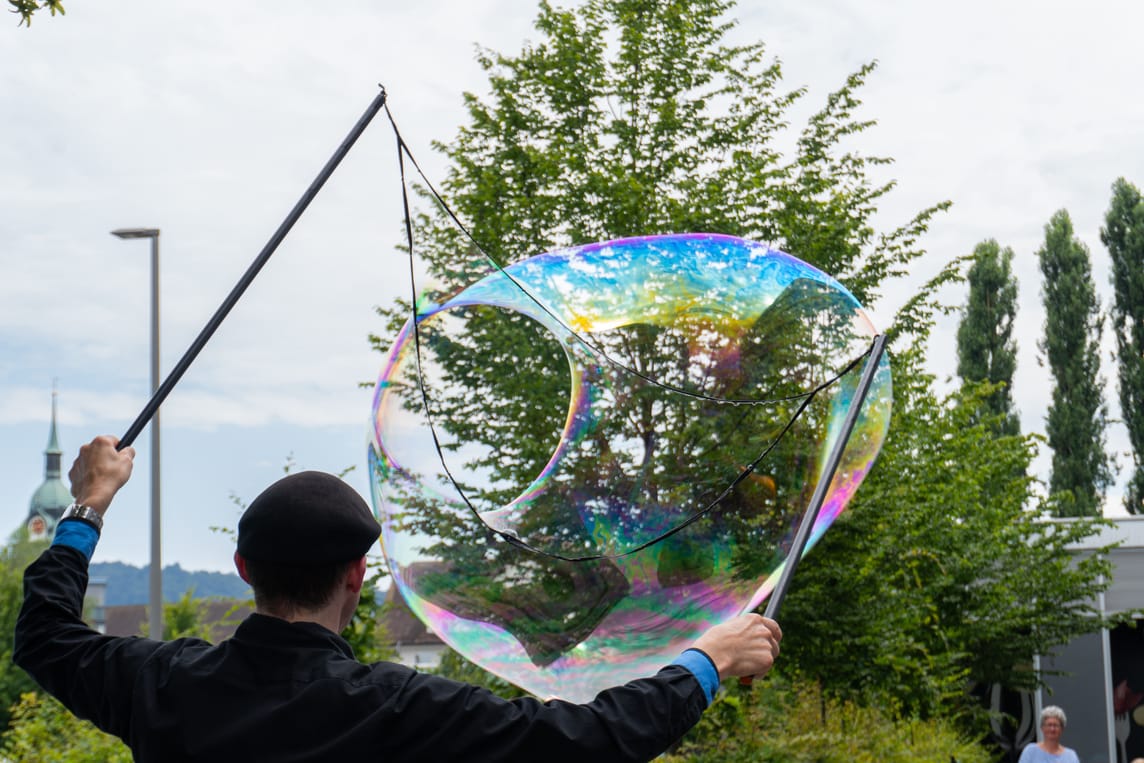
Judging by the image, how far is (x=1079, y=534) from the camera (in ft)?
70.8

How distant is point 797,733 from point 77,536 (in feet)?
33.9

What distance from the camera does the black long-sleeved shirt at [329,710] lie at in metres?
1.78

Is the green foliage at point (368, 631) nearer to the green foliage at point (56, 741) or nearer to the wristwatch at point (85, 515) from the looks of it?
the green foliage at point (56, 741)

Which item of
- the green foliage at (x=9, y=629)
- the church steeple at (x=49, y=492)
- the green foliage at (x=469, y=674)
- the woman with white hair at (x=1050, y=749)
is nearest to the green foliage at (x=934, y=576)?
the green foliage at (x=469, y=674)

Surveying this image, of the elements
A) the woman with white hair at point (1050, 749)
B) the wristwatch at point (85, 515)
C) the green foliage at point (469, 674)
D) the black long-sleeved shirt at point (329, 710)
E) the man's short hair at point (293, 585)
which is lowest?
the woman with white hair at point (1050, 749)

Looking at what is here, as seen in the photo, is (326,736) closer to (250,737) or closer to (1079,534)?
(250,737)

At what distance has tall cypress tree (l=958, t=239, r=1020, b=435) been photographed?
113ft

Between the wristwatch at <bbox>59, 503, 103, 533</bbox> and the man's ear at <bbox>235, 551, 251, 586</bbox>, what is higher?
the wristwatch at <bbox>59, 503, 103, 533</bbox>

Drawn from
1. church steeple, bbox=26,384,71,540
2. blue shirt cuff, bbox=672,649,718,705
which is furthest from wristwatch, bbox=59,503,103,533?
church steeple, bbox=26,384,71,540

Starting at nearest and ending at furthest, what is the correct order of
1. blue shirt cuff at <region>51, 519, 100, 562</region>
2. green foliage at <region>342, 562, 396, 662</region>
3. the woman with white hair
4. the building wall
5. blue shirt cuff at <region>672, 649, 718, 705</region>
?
blue shirt cuff at <region>672, 649, 718, 705</region>
blue shirt cuff at <region>51, 519, 100, 562</region>
the woman with white hair
green foliage at <region>342, 562, 396, 662</region>
the building wall

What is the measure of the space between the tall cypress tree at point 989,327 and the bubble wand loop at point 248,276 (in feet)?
107

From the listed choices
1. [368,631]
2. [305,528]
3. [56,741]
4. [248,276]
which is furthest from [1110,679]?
[305,528]

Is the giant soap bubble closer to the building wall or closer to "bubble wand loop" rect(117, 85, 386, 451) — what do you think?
"bubble wand loop" rect(117, 85, 386, 451)

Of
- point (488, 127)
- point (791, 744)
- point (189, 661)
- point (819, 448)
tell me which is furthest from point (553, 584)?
point (488, 127)
